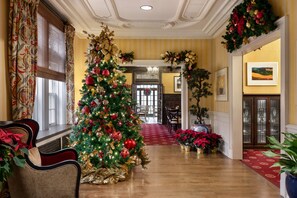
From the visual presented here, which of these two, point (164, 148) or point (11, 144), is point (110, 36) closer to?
point (11, 144)

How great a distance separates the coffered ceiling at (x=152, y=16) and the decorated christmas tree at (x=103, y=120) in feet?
3.76

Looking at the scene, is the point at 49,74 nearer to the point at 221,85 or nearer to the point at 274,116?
the point at 221,85

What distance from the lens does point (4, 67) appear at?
3.35 meters

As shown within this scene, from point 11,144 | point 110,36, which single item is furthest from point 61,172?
point 110,36

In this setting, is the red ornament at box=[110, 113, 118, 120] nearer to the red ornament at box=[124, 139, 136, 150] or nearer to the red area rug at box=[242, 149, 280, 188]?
the red ornament at box=[124, 139, 136, 150]

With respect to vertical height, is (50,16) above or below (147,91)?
above

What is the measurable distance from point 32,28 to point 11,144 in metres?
2.07

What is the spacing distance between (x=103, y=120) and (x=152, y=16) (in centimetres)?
280

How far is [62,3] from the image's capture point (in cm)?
482

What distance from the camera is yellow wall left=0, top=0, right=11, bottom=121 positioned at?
330cm

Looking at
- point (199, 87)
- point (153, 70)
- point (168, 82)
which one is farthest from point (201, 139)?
point (168, 82)

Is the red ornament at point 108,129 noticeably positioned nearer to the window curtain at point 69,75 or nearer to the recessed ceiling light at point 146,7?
the window curtain at point 69,75

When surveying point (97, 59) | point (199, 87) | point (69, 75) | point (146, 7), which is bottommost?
point (199, 87)

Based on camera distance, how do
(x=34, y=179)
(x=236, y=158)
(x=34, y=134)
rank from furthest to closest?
(x=236, y=158), (x=34, y=134), (x=34, y=179)
